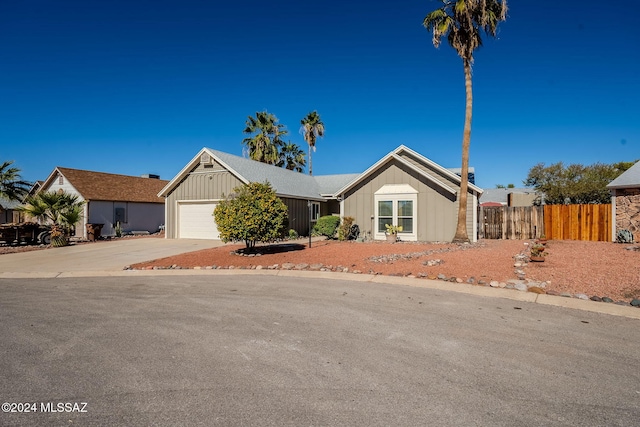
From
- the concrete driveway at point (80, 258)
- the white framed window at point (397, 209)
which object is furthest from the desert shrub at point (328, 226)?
the concrete driveway at point (80, 258)

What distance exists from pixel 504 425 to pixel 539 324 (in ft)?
10.6

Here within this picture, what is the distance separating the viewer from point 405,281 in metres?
9.09

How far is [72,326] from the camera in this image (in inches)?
227

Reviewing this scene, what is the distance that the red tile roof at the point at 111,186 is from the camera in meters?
25.7

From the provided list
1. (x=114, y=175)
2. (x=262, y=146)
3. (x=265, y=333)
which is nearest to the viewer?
(x=265, y=333)

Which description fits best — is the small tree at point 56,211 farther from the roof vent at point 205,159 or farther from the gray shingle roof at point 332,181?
the gray shingle roof at point 332,181

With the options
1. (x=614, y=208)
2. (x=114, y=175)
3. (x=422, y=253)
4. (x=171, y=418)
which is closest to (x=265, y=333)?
(x=171, y=418)

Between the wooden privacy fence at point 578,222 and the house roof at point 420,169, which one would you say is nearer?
the wooden privacy fence at point 578,222

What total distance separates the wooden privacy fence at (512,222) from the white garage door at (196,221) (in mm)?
15279

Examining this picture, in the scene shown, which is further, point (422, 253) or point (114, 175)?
point (114, 175)

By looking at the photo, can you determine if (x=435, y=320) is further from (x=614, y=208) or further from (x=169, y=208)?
(x=169, y=208)

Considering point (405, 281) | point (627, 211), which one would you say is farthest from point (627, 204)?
point (405, 281)

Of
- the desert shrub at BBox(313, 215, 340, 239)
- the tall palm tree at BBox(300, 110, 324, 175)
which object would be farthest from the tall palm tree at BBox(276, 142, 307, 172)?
the desert shrub at BBox(313, 215, 340, 239)

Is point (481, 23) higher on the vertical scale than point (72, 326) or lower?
higher
